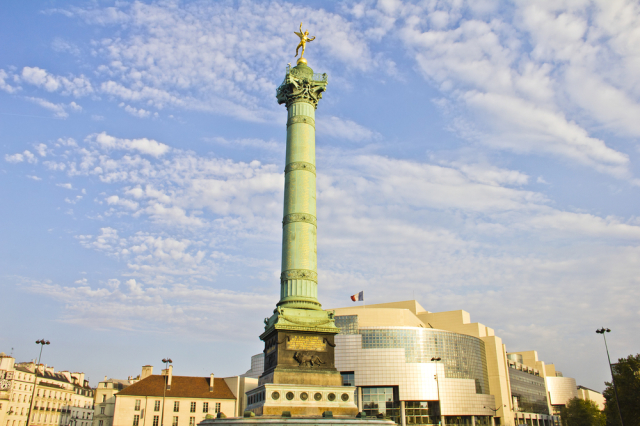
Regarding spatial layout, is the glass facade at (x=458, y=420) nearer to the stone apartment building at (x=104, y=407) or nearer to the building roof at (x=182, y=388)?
the building roof at (x=182, y=388)

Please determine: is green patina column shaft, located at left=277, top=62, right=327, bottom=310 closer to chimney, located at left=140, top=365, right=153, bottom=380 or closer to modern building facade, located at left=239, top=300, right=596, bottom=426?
modern building facade, located at left=239, top=300, right=596, bottom=426

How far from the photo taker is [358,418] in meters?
27.4

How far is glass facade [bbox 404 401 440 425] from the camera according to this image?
228ft

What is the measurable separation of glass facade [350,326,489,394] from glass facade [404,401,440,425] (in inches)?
222

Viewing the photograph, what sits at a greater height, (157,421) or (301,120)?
(301,120)

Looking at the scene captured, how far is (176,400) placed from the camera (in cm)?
6162

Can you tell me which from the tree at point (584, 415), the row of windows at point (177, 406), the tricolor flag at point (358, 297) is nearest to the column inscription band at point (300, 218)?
the tricolor flag at point (358, 297)

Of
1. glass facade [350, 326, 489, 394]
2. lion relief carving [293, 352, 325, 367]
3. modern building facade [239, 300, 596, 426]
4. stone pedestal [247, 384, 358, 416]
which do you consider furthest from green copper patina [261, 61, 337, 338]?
glass facade [350, 326, 489, 394]

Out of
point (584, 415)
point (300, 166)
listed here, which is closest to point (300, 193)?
point (300, 166)

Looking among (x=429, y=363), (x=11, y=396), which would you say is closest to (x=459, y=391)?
(x=429, y=363)

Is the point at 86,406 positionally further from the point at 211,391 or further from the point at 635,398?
the point at 635,398

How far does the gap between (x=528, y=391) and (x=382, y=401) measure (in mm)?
53831

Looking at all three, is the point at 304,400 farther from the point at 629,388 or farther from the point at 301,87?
the point at 629,388

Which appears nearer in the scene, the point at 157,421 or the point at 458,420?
the point at 157,421
